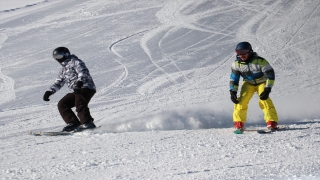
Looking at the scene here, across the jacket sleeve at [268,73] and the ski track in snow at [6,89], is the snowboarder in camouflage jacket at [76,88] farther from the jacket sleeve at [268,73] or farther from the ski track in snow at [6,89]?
the ski track in snow at [6,89]

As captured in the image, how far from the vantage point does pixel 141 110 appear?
37.5 ft

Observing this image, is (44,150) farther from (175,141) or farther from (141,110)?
(141,110)

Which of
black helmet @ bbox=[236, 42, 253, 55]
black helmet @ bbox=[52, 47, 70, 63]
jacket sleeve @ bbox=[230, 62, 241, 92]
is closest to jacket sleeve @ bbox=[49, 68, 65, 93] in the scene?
black helmet @ bbox=[52, 47, 70, 63]

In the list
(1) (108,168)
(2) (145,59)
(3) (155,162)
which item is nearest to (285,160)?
(3) (155,162)

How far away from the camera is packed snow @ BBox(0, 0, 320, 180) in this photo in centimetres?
596

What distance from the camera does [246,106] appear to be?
815 centimetres

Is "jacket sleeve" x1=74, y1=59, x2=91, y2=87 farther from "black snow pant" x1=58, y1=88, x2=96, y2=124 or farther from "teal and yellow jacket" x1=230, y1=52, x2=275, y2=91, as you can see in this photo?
"teal and yellow jacket" x1=230, y1=52, x2=275, y2=91

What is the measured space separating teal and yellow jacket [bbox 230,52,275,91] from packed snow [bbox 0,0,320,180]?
82 centimetres

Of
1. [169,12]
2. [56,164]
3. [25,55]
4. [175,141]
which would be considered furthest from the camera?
[169,12]

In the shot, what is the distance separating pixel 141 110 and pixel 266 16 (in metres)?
9.79

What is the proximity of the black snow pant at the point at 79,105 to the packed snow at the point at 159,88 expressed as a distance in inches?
15.5

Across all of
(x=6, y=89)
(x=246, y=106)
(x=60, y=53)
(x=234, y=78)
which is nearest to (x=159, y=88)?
(x=6, y=89)

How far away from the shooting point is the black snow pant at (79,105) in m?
8.60

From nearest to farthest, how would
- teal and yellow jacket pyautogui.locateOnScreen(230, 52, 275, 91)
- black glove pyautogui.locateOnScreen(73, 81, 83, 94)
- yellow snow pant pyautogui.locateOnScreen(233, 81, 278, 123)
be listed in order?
teal and yellow jacket pyautogui.locateOnScreen(230, 52, 275, 91) < yellow snow pant pyautogui.locateOnScreen(233, 81, 278, 123) < black glove pyautogui.locateOnScreen(73, 81, 83, 94)
